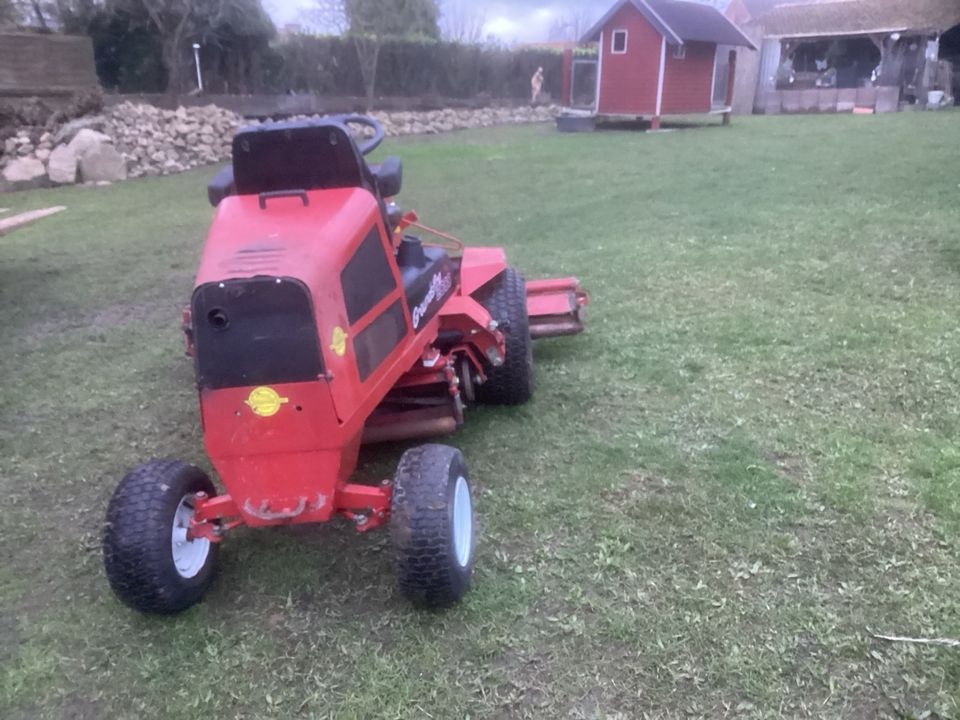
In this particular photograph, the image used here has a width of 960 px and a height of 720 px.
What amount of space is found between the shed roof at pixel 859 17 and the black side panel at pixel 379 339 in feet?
92.7

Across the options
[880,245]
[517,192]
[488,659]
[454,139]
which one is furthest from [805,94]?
[488,659]

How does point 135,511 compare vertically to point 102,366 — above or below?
above

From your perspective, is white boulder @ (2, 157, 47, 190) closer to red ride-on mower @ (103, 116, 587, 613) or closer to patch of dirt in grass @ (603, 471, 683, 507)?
red ride-on mower @ (103, 116, 587, 613)

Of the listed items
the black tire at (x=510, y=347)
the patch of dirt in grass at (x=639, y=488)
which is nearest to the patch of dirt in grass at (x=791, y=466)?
the patch of dirt in grass at (x=639, y=488)

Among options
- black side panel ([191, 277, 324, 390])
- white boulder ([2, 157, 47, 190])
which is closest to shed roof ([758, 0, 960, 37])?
white boulder ([2, 157, 47, 190])

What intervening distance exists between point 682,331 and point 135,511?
370 cm

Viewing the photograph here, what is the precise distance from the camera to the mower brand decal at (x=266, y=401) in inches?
106

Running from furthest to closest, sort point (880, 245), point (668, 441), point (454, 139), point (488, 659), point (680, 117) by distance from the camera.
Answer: point (680, 117) < point (454, 139) < point (880, 245) < point (668, 441) < point (488, 659)

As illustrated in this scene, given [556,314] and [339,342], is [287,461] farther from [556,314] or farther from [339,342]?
[556,314]

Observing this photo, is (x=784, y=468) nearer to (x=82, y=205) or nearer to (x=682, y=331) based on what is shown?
(x=682, y=331)

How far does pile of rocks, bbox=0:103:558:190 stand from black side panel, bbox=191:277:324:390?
11.0 m

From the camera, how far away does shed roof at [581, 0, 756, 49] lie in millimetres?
19875

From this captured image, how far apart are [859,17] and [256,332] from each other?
31.0 meters

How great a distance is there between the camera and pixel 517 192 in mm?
11109
